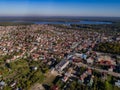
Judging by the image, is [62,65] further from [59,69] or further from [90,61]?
[90,61]

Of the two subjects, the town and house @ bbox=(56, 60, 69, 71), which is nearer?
the town

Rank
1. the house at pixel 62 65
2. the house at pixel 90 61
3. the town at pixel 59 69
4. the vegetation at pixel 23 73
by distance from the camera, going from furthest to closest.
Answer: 1. the house at pixel 90 61
2. the house at pixel 62 65
3. the vegetation at pixel 23 73
4. the town at pixel 59 69

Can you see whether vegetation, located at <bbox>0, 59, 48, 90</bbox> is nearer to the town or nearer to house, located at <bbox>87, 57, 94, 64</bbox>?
the town

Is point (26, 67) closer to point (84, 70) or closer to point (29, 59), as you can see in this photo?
point (29, 59)

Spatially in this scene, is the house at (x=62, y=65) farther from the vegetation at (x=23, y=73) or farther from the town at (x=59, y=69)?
the vegetation at (x=23, y=73)

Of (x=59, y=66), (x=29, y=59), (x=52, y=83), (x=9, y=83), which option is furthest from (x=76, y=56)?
(x=9, y=83)

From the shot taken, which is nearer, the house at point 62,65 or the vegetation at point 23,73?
the vegetation at point 23,73

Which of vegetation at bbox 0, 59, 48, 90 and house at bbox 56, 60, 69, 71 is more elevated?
house at bbox 56, 60, 69, 71

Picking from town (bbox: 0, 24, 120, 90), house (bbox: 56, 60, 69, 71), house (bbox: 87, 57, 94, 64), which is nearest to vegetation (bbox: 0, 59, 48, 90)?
town (bbox: 0, 24, 120, 90)

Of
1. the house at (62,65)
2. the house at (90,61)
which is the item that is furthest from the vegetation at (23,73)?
the house at (90,61)

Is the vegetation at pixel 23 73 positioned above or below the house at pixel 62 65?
below

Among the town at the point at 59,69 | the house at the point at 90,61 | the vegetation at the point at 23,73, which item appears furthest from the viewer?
the house at the point at 90,61
